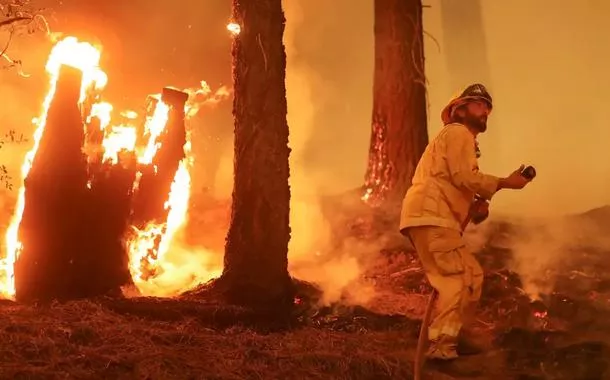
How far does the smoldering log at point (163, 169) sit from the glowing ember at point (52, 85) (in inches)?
34.5

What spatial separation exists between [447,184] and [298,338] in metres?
2.00

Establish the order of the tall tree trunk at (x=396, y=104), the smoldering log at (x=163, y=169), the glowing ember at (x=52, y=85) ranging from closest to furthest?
1. the glowing ember at (x=52, y=85)
2. the smoldering log at (x=163, y=169)
3. the tall tree trunk at (x=396, y=104)

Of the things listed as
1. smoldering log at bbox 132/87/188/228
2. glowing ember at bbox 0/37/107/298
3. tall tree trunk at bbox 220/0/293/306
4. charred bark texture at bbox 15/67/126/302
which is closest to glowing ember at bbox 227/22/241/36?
tall tree trunk at bbox 220/0/293/306

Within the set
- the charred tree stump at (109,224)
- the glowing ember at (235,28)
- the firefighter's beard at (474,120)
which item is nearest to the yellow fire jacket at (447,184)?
the firefighter's beard at (474,120)

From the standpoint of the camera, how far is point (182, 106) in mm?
7637

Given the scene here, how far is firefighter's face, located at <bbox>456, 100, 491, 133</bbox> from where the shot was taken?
5.32 metres

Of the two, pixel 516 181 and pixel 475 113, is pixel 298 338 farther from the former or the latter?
pixel 475 113

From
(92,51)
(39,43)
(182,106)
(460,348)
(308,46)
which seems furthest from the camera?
(308,46)

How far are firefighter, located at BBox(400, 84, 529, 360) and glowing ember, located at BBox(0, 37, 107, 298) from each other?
4014 mm

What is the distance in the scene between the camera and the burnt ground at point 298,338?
4.62 metres

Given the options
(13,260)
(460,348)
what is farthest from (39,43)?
(460,348)

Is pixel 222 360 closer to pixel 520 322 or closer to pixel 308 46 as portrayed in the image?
pixel 520 322

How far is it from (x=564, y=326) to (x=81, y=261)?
196 inches

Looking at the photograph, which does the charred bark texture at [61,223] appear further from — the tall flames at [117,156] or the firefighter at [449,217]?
the firefighter at [449,217]
